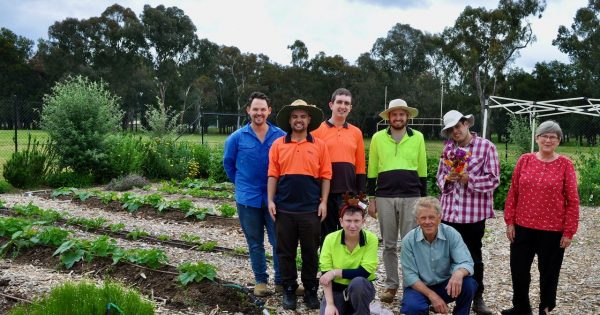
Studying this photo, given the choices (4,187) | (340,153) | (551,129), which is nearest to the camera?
(551,129)

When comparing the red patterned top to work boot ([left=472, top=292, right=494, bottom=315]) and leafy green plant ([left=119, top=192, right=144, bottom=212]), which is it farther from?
leafy green plant ([left=119, top=192, right=144, bottom=212])

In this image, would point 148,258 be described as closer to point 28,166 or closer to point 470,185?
point 470,185

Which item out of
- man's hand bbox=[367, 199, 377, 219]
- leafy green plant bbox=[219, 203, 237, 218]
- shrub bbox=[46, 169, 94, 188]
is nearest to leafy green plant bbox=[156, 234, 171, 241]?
leafy green plant bbox=[219, 203, 237, 218]

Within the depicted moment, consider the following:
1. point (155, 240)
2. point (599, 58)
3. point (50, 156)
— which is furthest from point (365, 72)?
point (155, 240)

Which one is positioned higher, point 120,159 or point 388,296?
point 120,159

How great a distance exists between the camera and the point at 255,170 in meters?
4.55

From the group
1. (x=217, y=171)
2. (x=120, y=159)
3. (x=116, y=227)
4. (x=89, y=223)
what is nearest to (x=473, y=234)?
(x=116, y=227)

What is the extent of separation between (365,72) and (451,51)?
36.2 feet

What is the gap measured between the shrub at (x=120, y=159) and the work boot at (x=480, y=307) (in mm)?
10620

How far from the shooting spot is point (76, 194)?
10148mm

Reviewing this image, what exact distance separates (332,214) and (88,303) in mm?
2017

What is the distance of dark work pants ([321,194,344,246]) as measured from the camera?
14.8ft

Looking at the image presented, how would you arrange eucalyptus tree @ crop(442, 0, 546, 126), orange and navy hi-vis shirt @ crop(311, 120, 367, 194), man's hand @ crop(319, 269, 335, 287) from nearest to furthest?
man's hand @ crop(319, 269, 335, 287) → orange and navy hi-vis shirt @ crop(311, 120, 367, 194) → eucalyptus tree @ crop(442, 0, 546, 126)

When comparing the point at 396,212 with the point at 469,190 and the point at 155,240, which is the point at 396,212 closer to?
the point at 469,190
